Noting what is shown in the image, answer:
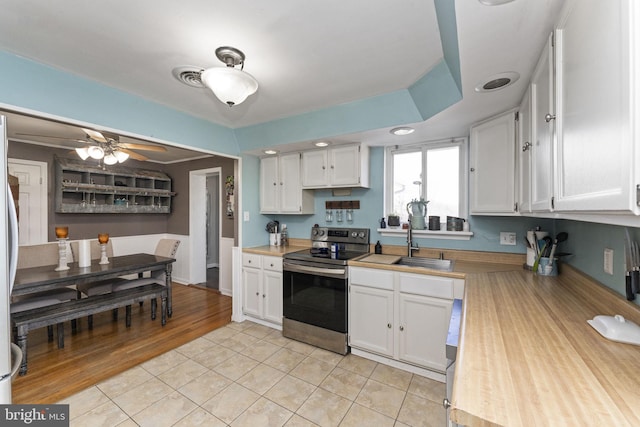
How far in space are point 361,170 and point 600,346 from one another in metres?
2.15

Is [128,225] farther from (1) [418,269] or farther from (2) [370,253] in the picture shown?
(1) [418,269]

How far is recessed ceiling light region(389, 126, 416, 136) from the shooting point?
7.59ft

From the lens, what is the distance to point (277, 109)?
260 cm

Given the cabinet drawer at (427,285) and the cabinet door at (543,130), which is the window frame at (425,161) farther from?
the cabinet door at (543,130)

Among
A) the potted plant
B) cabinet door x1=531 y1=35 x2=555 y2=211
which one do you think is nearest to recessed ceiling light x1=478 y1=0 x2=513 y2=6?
cabinet door x1=531 y1=35 x2=555 y2=211

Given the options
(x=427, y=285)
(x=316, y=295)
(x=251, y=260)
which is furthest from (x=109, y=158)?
(x=427, y=285)

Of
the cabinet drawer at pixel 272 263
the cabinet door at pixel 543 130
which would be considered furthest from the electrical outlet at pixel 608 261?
the cabinet drawer at pixel 272 263

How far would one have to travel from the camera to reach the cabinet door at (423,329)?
2.07m

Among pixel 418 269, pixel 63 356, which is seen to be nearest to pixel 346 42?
pixel 418 269

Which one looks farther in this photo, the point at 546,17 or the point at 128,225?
the point at 128,225

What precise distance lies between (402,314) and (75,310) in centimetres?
298

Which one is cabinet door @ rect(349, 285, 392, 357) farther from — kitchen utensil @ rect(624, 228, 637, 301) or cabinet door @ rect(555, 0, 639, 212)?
cabinet door @ rect(555, 0, 639, 212)

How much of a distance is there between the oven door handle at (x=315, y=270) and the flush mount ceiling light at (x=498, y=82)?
5.62ft

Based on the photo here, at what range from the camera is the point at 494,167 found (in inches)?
78.5
